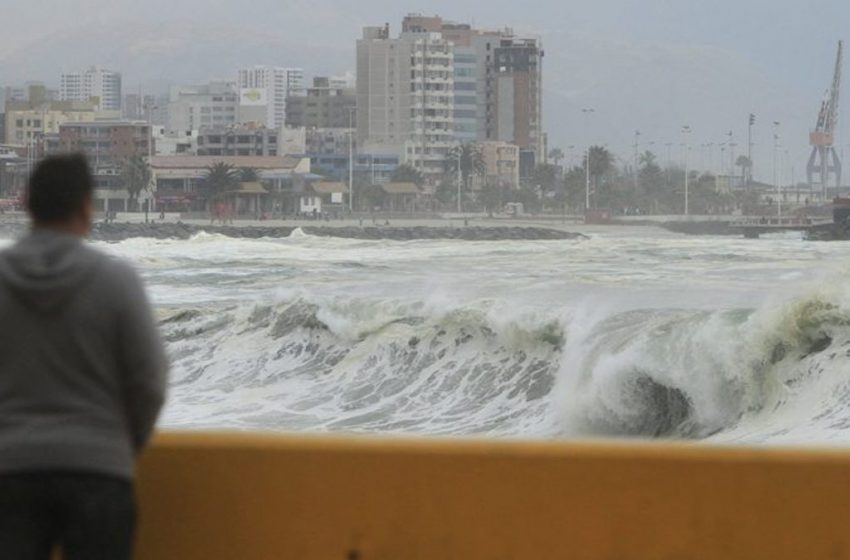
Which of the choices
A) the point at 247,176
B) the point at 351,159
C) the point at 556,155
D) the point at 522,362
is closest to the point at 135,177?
the point at 247,176

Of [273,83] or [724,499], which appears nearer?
[724,499]

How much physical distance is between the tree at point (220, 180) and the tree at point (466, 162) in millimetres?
15996

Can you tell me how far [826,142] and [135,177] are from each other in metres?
49.7

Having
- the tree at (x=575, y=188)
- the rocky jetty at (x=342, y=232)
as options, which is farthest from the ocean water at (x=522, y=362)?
the tree at (x=575, y=188)

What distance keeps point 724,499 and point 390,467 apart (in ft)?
2.39

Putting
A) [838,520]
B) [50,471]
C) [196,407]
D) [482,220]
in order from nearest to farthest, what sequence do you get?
[50,471], [838,520], [196,407], [482,220]

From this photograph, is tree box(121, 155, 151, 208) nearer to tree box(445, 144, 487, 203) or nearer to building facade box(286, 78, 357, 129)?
tree box(445, 144, 487, 203)

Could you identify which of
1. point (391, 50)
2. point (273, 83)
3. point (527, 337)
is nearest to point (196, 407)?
point (527, 337)

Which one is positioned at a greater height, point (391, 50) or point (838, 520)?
point (391, 50)

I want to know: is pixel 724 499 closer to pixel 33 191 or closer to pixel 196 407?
pixel 33 191

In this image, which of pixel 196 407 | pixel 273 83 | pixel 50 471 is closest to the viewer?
pixel 50 471

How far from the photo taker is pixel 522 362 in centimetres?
2561

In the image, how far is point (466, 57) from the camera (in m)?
137

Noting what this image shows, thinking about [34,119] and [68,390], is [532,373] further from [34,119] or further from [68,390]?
[34,119]
